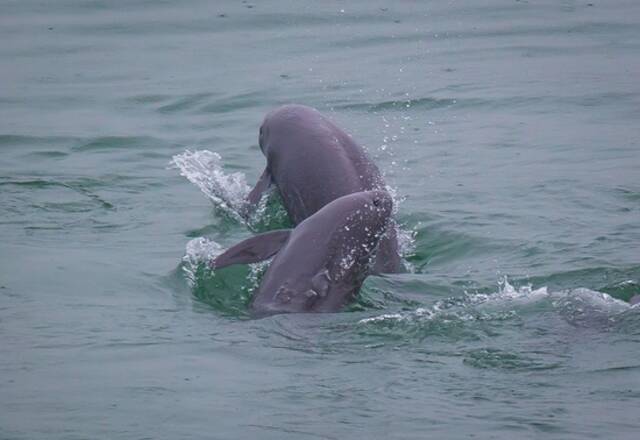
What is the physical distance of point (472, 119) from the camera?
16500 millimetres

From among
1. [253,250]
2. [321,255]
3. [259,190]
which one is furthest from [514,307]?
[259,190]

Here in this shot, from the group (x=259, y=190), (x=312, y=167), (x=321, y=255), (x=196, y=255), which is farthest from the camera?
(x=259, y=190)

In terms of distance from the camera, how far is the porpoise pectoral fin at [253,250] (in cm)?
1023

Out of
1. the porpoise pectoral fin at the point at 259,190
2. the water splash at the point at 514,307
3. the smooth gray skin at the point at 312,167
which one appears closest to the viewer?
the water splash at the point at 514,307

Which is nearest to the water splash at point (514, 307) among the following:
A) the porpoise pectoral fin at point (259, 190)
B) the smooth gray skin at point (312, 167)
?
the smooth gray skin at point (312, 167)

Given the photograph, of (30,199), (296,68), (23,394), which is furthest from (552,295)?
(296,68)

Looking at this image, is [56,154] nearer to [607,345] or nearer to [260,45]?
[260,45]

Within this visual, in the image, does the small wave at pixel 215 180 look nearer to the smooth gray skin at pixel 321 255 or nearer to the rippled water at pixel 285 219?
the rippled water at pixel 285 219

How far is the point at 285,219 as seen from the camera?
12.3 metres

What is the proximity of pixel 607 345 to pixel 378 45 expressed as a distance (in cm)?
1202

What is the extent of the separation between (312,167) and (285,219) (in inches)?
20.4

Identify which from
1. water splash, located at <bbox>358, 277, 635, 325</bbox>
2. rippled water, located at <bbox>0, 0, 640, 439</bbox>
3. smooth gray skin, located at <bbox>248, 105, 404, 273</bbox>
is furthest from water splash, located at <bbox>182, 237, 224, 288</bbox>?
water splash, located at <bbox>358, 277, 635, 325</bbox>

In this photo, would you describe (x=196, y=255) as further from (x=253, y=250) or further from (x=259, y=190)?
(x=259, y=190)

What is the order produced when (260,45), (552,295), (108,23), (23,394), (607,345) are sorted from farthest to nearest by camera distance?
(108,23)
(260,45)
(552,295)
(607,345)
(23,394)
